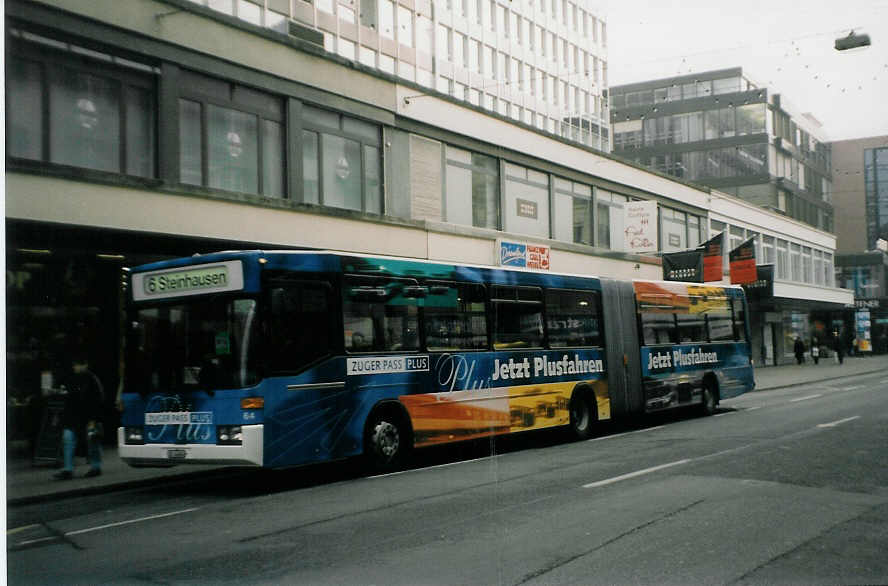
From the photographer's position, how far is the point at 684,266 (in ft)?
117

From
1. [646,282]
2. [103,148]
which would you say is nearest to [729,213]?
[646,282]

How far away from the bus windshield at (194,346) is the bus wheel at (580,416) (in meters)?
7.67

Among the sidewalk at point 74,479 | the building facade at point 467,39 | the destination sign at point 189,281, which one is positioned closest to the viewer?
the destination sign at point 189,281

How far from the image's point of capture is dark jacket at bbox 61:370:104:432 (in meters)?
13.0

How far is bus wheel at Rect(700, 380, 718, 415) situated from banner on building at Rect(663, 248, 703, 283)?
44.3 feet

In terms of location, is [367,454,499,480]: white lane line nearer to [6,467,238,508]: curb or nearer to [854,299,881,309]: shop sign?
[6,467,238,508]: curb

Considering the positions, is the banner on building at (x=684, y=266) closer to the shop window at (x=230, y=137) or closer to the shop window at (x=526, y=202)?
the shop window at (x=526, y=202)

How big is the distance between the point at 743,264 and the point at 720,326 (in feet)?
61.1

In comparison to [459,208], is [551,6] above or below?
above

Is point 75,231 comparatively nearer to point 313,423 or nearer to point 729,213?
point 313,423

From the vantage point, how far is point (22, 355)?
16125 millimetres

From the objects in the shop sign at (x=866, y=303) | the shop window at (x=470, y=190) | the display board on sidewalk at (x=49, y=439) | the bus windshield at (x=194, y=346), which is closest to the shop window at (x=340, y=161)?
the shop window at (x=470, y=190)

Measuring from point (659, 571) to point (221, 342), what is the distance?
259 inches

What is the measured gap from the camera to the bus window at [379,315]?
40.3 ft
